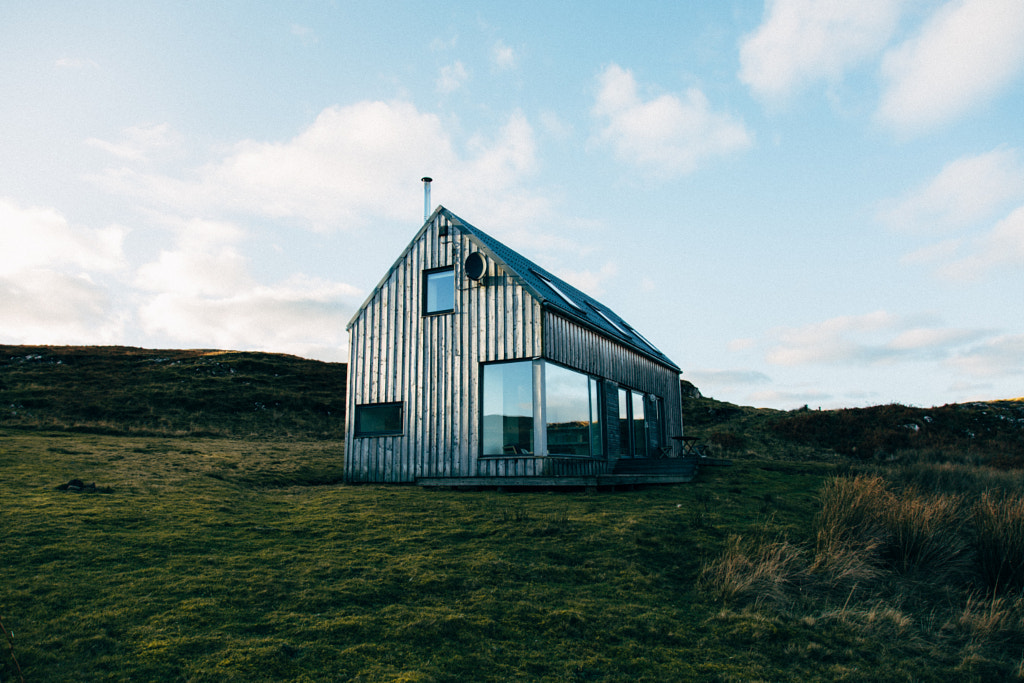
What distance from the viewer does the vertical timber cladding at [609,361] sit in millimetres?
16078

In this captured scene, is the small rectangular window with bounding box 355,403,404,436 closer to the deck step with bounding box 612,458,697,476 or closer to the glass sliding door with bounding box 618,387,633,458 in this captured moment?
the deck step with bounding box 612,458,697,476

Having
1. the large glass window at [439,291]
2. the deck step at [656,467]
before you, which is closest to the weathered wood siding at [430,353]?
the large glass window at [439,291]

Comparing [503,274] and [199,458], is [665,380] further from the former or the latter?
[199,458]

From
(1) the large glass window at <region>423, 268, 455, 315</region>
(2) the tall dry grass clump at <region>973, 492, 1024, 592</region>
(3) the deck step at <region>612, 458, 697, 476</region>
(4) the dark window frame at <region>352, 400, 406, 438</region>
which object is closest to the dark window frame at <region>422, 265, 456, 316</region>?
(1) the large glass window at <region>423, 268, 455, 315</region>

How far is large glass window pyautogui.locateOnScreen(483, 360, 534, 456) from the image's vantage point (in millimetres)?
15383

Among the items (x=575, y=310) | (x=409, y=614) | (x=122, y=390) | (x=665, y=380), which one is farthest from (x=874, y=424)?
(x=122, y=390)

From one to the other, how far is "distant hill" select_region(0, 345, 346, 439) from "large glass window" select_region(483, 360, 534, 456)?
19165 millimetres

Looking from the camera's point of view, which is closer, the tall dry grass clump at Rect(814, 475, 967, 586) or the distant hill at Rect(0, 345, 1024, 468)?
the tall dry grass clump at Rect(814, 475, 967, 586)

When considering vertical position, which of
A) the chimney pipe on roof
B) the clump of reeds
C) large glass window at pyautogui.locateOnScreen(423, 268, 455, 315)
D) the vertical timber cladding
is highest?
the chimney pipe on roof

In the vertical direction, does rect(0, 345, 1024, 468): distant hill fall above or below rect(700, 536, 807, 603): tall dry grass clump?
above

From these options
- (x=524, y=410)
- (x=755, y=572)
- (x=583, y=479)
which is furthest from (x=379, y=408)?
(x=755, y=572)

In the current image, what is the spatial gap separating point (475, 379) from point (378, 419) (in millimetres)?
3608

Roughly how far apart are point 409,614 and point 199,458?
15.0 m

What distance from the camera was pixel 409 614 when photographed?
22.2 ft
